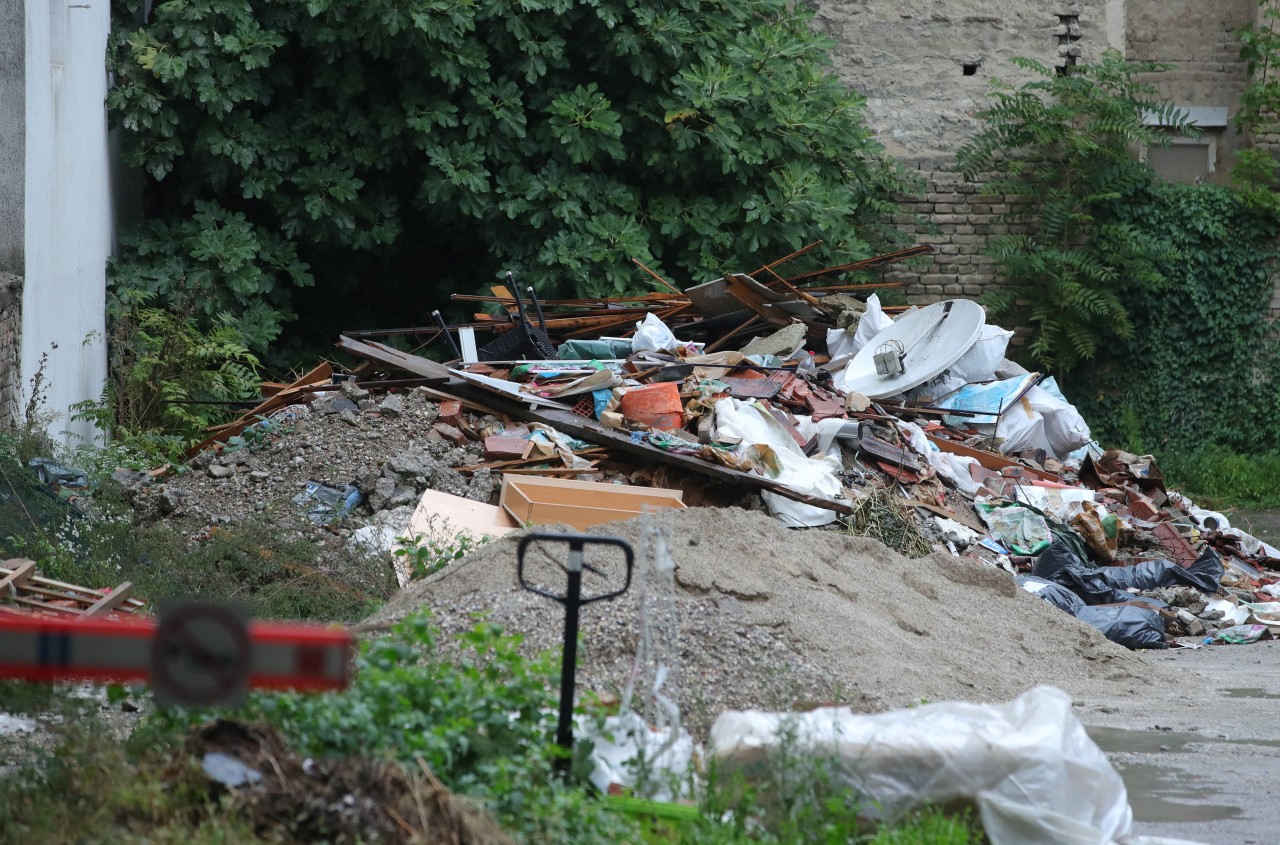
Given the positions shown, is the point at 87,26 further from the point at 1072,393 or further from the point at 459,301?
the point at 1072,393

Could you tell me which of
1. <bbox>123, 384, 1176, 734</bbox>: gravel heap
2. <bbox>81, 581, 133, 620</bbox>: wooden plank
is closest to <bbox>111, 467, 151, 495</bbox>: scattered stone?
<bbox>123, 384, 1176, 734</bbox>: gravel heap

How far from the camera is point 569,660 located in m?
3.38

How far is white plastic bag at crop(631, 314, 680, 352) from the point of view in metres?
10.3

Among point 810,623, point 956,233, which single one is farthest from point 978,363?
point 810,623

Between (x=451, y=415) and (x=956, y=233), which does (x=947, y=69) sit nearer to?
(x=956, y=233)

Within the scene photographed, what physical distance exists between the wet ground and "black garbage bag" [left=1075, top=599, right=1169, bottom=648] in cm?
56

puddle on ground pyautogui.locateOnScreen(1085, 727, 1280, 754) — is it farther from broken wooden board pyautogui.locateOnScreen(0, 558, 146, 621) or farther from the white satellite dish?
the white satellite dish

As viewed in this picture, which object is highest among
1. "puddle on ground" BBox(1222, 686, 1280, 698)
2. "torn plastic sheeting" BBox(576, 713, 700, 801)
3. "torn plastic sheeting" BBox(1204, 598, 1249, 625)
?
"torn plastic sheeting" BBox(576, 713, 700, 801)

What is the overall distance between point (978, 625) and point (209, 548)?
4.22m

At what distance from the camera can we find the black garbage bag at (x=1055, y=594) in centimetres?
773

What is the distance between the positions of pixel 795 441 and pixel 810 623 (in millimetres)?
3464

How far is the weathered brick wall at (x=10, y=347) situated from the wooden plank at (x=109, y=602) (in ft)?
9.33

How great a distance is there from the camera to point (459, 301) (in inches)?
491

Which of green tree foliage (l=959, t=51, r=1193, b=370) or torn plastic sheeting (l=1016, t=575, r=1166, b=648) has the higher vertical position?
green tree foliage (l=959, t=51, r=1193, b=370)
